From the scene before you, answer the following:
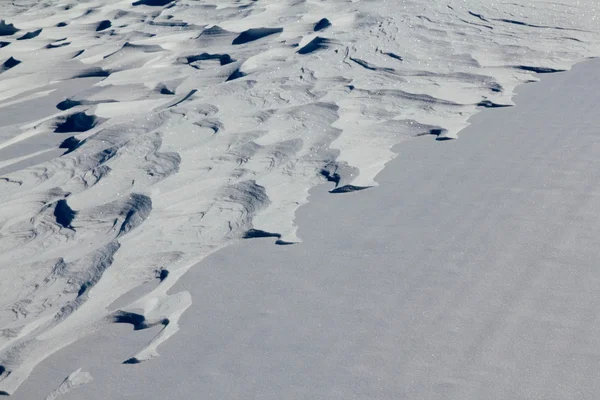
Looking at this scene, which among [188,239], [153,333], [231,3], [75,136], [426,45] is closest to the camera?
[153,333]

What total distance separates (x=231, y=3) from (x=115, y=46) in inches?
31.8

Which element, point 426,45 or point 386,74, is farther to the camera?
point 426,45

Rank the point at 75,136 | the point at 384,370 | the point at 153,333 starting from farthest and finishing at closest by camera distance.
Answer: the point at 75,136, the point at 153,333, the point at 384,370

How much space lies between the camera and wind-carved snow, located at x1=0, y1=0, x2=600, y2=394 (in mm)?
1738

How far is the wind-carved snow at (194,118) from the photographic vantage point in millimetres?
1738

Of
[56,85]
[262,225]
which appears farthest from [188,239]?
[56,85]

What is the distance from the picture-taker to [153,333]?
1.50m

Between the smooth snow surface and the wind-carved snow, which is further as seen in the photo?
the wind-carved snow

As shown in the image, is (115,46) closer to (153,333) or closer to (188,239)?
(188,239)

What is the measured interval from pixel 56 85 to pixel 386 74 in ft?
4.46

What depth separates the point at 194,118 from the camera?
106 inches

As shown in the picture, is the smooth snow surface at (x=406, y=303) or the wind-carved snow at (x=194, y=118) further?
the wind-carved snow at (x=194, y=118)

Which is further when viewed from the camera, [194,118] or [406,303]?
[194,118]

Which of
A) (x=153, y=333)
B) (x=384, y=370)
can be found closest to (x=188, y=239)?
(x=153, y=333)
